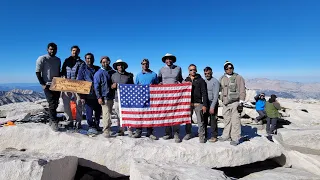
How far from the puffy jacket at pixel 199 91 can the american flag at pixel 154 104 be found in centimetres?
16

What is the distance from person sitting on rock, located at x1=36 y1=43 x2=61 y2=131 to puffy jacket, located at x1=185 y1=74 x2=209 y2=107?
16.3ft

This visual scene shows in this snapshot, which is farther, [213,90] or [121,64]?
[213,90]

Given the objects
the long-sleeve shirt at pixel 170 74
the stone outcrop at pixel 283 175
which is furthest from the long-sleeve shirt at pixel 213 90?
the stone outcrop at pixel 283 175

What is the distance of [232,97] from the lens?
8125 mm

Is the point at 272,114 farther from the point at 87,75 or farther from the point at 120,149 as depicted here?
the point at 87,75

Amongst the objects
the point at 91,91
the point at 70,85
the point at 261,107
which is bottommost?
the point at 261,107

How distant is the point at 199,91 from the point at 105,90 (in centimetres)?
338

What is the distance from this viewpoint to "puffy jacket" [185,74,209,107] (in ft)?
26.0

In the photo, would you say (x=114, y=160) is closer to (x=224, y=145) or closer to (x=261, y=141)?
(x=224, y=145)

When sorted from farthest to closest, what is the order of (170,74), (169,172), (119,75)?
(170,74) < (119,75) < (169,172)

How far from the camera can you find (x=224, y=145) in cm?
822

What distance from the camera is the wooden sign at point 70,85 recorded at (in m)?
7.77

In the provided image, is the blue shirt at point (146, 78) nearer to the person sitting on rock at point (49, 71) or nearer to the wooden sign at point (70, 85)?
the wooden sign at point (70, 85)

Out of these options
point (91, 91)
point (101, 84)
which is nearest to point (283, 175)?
point (101, 84)
